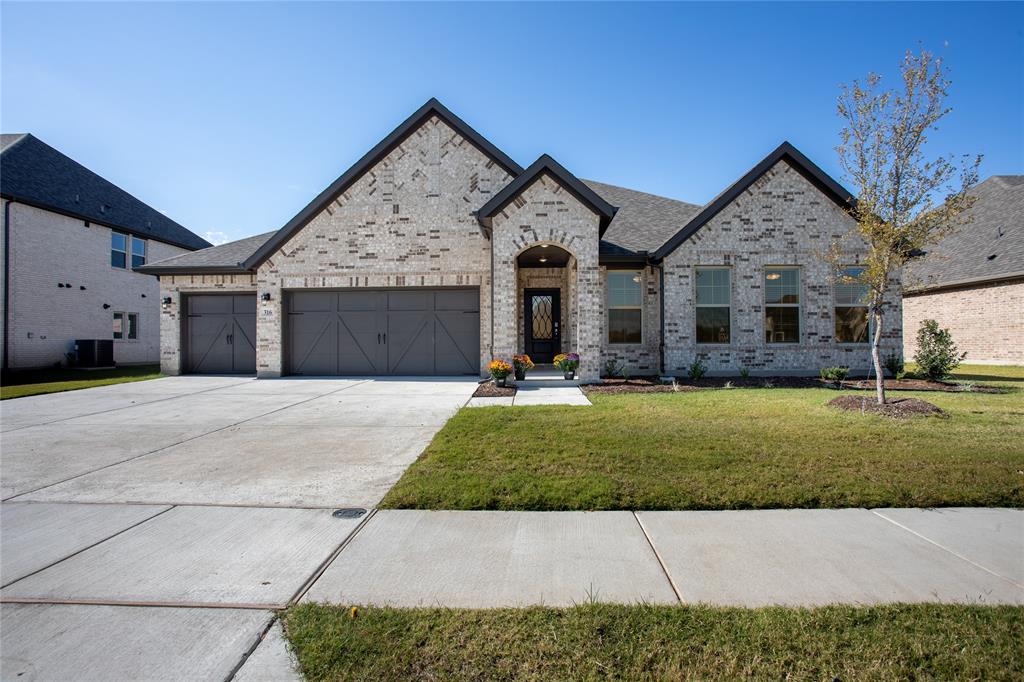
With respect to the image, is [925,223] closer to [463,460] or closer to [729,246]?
[729,246]

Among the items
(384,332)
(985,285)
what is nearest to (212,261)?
(384,332)

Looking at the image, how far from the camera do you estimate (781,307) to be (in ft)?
41.8

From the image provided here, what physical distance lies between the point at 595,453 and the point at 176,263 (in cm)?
1559

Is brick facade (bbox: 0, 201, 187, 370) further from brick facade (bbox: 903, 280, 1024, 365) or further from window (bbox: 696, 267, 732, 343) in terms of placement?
brick facade (bbox: 903, 280, 1024, 365)

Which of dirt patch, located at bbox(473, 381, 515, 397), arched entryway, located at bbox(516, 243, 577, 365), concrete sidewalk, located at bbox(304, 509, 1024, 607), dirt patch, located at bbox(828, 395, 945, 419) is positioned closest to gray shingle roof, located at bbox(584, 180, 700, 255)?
arched entryway, located at bbox(516, 243, 577, 365)

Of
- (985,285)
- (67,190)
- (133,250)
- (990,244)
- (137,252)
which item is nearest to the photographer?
(985,285)

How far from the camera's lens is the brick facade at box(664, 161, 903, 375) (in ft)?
41.1

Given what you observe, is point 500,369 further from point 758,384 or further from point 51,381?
point 51,381

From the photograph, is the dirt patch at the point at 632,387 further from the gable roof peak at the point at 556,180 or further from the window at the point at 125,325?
the window at the point at 125,325

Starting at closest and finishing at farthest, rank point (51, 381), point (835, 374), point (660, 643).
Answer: point (660, 643) → point (835, 374) → point (51, 381)

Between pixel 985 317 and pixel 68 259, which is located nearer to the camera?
pixel 985 317

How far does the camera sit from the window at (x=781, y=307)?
41.7 feet

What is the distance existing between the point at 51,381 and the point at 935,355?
80.2ft

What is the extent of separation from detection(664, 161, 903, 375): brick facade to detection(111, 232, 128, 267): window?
79.2 feet
